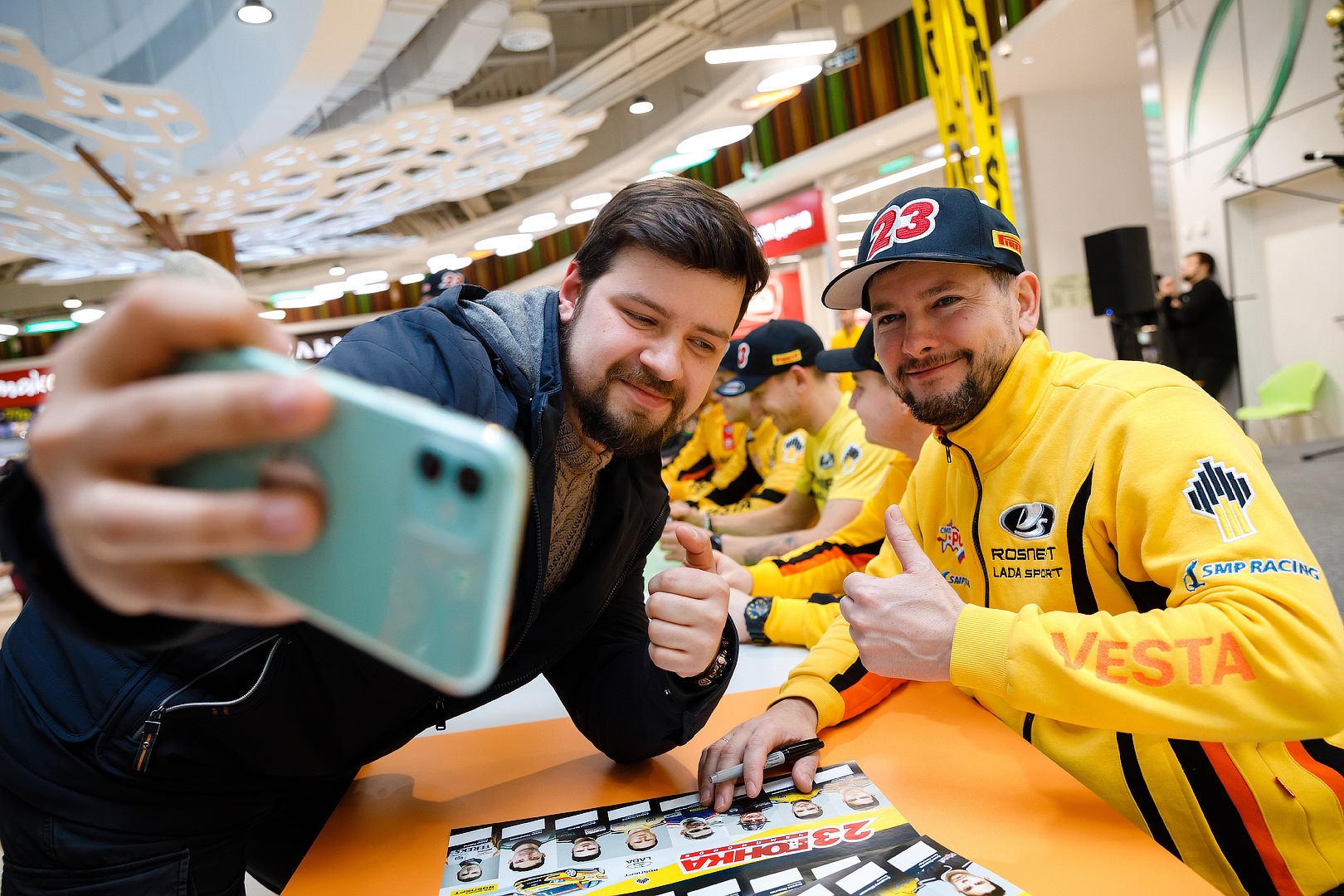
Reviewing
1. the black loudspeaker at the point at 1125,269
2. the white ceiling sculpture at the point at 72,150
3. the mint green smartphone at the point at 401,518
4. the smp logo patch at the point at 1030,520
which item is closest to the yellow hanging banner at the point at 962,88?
the black loudspeaker at the point at 1125,269

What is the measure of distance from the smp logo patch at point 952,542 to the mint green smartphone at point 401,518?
1.20m

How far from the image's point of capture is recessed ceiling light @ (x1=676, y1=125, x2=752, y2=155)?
313 inches

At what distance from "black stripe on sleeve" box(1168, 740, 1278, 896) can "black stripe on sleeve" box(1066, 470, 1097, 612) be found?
223 mm

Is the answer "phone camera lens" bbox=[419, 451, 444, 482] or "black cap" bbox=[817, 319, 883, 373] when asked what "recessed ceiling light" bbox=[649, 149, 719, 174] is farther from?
"phone camera lens" bbox=[419, 451, 444, 482]

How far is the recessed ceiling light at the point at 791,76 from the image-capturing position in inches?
263

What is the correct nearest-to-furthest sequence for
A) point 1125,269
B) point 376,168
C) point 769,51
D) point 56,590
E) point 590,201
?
point 56,590
point 1125,269
point 769,51
point 376,168
point 590,201

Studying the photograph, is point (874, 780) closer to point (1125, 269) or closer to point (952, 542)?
point (952, 542)

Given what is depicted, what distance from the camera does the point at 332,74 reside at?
22.6 ft

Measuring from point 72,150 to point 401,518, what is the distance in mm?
10744

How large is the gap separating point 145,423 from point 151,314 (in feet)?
0.17

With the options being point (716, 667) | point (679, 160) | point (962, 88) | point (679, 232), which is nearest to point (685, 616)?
point (716, 667)

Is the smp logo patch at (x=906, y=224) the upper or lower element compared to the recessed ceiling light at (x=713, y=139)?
lower

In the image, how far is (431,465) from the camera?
1.10ft

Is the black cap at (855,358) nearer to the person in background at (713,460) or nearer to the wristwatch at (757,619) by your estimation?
the wristwatch at (757,619)
